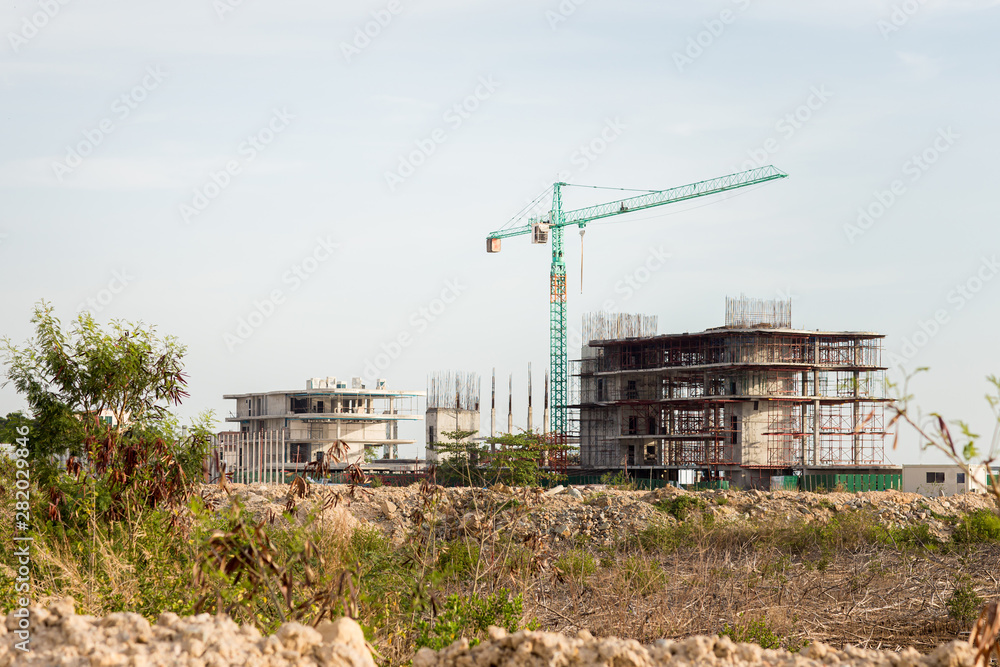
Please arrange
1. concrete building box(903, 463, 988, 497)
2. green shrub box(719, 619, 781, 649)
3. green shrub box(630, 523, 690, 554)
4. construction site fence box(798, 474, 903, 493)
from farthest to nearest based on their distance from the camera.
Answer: construction site fence box(798, 474, 903, 493) < concrete building box(903, 463, 988, 497) < green shrub box(630, 523, 690, 554) < green shrub box(719, 619, 781, 649)

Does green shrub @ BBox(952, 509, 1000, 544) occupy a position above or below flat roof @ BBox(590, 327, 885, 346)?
below

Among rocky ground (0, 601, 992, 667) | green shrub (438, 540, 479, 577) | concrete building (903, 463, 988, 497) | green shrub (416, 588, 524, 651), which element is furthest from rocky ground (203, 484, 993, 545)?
concrete building (903, 463, 988, 497)

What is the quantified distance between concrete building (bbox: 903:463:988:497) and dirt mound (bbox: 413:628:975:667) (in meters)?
44.8

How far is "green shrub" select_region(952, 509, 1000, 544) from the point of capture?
16.7 m

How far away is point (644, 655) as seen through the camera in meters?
4.65

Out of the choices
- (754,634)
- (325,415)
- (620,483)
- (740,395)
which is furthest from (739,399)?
(754,634)

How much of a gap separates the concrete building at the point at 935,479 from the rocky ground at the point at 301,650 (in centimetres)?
4532

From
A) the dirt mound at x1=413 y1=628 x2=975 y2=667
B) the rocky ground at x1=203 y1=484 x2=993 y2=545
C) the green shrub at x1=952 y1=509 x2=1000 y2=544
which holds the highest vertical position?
the dirt mound at x1=413 y1=628 x2=975 y2=667

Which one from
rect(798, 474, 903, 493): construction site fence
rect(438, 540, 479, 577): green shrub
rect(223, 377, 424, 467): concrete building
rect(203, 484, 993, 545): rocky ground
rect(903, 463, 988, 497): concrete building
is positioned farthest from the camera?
rect(223, 377, 424, 467): concrete building

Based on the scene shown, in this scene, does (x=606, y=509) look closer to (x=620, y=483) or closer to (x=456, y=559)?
(x=456, y=559)

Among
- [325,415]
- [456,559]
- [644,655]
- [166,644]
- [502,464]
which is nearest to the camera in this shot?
[166,644]

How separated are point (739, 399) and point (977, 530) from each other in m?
37.1

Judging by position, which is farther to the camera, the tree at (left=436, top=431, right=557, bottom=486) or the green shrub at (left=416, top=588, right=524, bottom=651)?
the tree at (left=436, top=431, right=557, bottom=486)

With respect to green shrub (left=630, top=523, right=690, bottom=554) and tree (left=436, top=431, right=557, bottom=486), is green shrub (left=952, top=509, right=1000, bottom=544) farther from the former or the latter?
tree (left=436, top=431, right=557, bottom=486)
